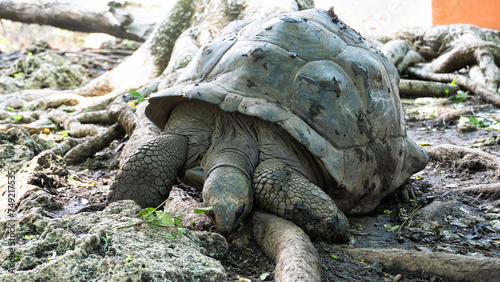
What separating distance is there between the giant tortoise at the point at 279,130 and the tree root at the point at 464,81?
4.31 meters

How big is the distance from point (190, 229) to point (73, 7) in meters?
8.93

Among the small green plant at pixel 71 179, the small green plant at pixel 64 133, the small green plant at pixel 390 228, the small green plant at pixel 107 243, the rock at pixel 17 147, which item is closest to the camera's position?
the small green plant at pixel 107 243

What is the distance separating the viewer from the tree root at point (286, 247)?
6.58 feet

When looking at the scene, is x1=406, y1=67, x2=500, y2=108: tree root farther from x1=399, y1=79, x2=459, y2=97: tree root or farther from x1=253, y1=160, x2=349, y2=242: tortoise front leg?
x1=253, y1=160, x2=349, y2=242: tortoise front leg

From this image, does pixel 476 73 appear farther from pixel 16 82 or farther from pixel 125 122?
pixel 16 82

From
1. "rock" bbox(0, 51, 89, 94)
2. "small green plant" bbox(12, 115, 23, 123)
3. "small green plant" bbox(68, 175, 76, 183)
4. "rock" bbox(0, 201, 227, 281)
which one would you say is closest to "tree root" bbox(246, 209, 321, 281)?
"rock" bbox(0, 201, 227, 281)

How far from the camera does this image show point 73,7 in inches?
389

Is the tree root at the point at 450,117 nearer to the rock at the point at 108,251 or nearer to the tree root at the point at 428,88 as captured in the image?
the tree root at the point at 428,88

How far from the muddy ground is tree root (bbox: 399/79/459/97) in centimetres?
226

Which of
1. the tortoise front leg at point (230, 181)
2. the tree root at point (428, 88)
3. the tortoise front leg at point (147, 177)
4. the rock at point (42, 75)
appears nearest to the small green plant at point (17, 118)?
the rock at point (42, 75)

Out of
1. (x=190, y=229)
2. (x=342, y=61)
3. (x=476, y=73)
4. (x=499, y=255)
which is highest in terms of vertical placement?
(x=342, y=61)

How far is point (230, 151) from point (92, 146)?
2410 millimetres

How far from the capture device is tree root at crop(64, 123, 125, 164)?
4.69 metres

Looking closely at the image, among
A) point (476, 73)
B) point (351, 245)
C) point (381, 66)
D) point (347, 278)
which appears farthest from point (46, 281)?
point (476, 73)
